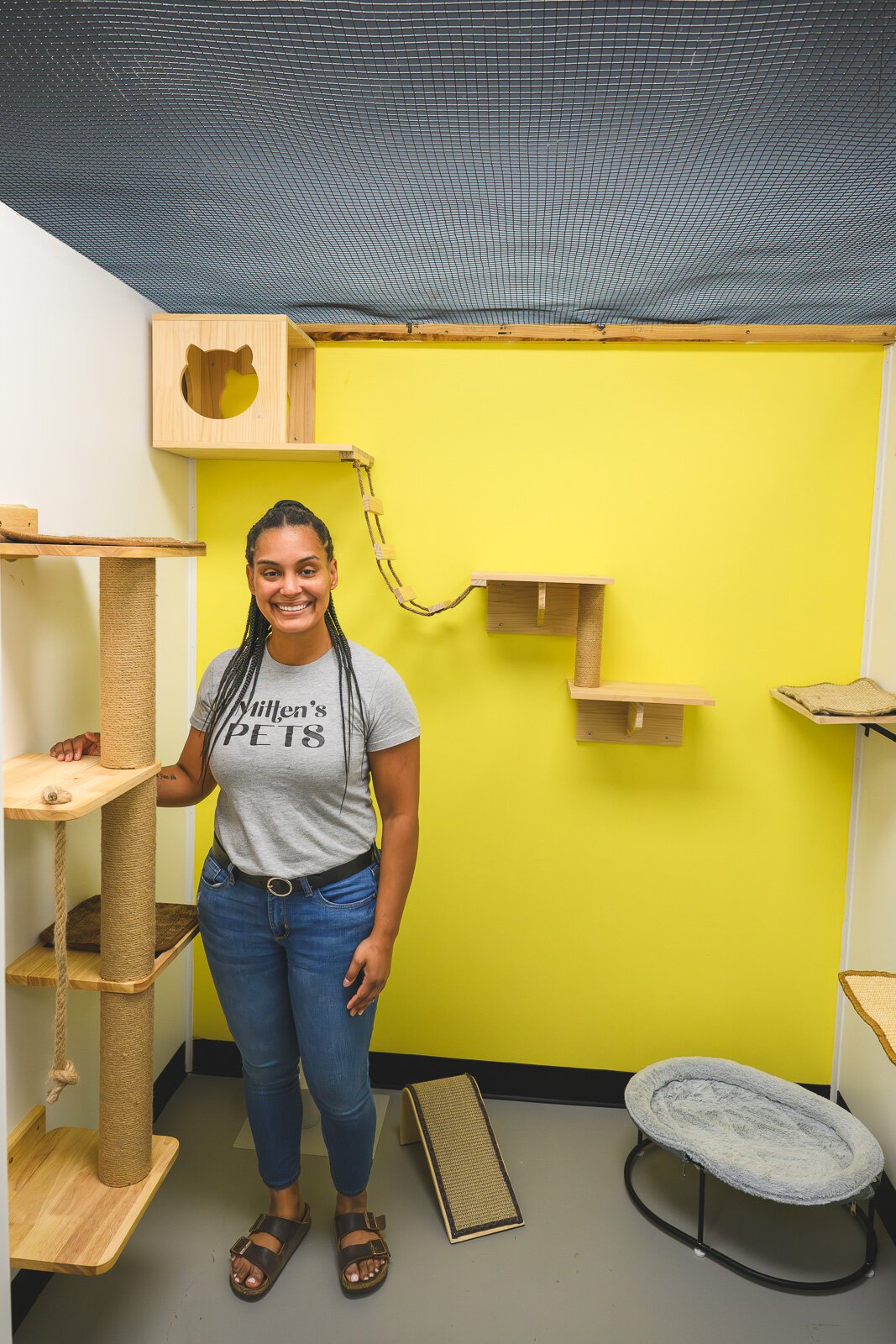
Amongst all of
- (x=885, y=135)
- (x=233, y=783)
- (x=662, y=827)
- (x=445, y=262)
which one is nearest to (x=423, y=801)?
(x=662, y=827)

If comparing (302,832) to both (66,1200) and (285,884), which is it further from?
(66,1200)

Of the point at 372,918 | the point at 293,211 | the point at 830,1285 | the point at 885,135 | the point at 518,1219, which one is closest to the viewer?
the point at 885,135

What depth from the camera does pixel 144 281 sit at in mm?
1996

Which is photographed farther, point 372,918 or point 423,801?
point 423,801

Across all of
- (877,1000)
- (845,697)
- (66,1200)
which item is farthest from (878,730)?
(66,1200)

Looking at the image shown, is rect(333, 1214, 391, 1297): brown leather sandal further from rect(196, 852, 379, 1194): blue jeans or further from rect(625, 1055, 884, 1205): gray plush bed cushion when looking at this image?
rect(625, 1055, 884, 1205): gray plush bed cushion

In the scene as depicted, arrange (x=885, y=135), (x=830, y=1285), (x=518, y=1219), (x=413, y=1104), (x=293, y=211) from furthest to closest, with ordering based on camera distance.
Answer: (x=413, y=1104) → (x=518, y=1219) → (x=830, y=1285) → (x=293, y=211) → (x=885, y=135)

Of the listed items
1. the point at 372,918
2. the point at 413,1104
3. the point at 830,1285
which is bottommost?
the point at 830,1285

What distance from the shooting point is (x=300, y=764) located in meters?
1.59

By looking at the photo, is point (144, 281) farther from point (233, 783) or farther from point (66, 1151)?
point (66, 1151)

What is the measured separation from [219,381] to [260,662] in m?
0.93

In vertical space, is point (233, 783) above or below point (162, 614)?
below

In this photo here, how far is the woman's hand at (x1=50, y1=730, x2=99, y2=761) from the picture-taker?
161 cm

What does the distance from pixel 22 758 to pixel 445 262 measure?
1.27m
